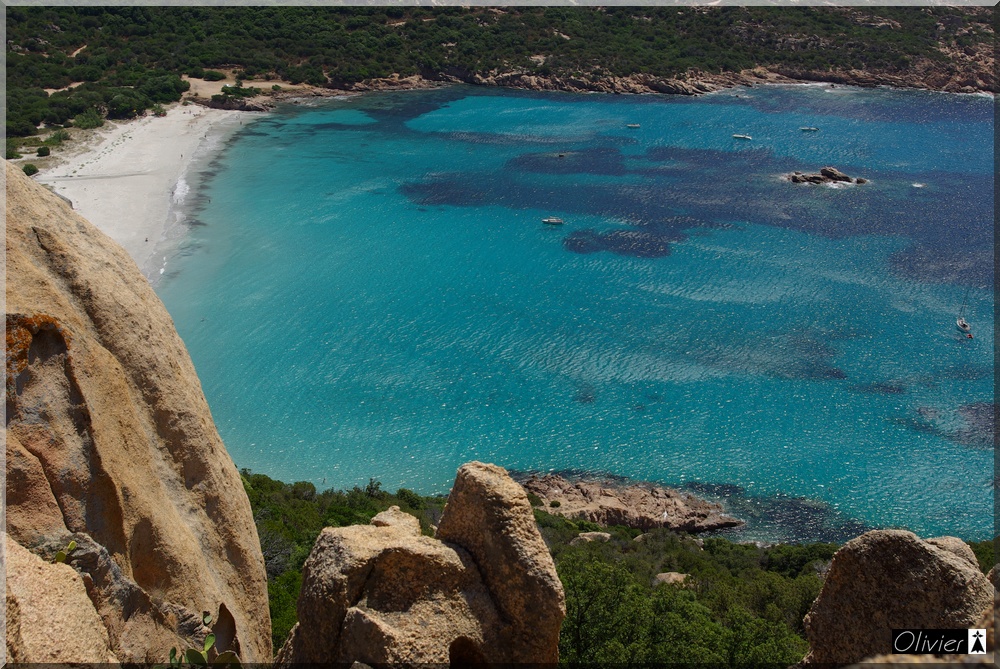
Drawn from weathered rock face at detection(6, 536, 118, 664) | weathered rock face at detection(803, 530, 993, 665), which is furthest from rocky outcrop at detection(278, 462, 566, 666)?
weathered rock face at detection(803, 530, 993, 665)

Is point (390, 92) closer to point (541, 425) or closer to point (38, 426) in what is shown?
point (541, 425)

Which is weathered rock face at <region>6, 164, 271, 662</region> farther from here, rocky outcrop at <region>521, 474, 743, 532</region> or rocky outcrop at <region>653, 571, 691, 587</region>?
rocky outcrop at <region>521, 474, 743, 532</region>

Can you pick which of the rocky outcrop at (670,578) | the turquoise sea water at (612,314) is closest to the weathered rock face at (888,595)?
the rocky outcrop at (670,578)

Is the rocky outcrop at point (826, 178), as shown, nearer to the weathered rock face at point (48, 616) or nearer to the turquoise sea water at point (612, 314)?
the turquoise sea water at point (612, 314)

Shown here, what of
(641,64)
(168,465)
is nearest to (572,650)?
(168,465)

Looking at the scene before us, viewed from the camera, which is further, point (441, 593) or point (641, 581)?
point (641, 581)

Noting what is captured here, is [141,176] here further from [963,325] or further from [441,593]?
[441,593]

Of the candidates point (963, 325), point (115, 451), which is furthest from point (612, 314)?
point (115, 451)
